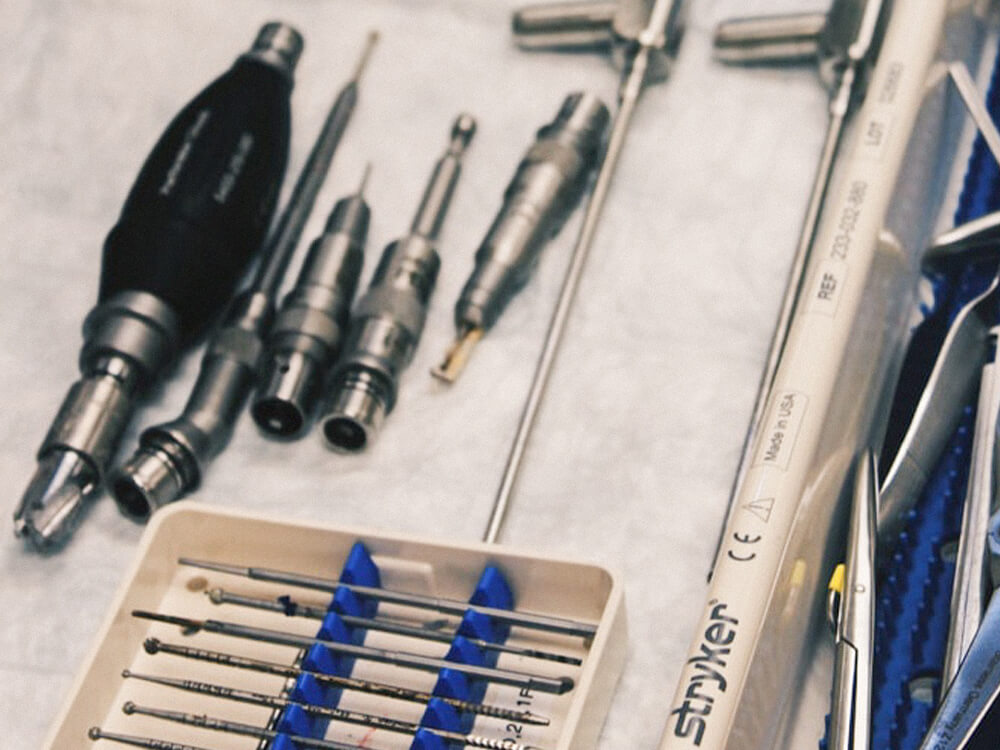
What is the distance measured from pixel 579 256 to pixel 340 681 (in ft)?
1.05

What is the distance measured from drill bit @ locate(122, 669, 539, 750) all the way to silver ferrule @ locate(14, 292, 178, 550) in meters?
0.13

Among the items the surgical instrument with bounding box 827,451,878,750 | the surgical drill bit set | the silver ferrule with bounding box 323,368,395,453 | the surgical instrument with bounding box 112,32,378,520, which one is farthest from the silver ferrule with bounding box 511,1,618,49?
the surgical instrument with bounding box 827,451,878,750

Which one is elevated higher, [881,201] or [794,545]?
[881,201]

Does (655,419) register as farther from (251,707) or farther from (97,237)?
(97,237)

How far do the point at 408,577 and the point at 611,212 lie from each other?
12.2 inches

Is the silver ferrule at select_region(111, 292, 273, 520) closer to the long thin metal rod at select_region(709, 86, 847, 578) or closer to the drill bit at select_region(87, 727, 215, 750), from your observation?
the drill bit at select_region(87, 727, 215, 750)

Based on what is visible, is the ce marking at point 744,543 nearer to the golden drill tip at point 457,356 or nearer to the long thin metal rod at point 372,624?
the long thin metal rod at point 372,624

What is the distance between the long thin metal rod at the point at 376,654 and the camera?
33.7 inches

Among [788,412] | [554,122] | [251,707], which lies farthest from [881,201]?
[251,707]

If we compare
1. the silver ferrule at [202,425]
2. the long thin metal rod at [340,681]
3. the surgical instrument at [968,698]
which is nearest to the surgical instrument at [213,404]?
the silver ferrule at [202,425]

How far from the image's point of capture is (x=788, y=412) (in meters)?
0.84

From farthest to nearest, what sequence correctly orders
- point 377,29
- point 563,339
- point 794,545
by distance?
point 377,29
point 563,339
point 794,545

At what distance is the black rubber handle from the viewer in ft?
3.39

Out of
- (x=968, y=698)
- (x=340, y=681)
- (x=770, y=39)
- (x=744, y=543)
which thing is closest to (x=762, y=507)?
(x=744, y=543)
